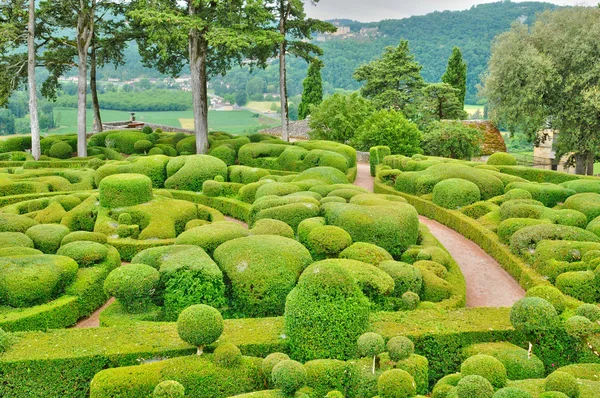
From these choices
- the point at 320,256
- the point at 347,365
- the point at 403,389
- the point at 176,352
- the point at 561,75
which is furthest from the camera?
the point at 561,75

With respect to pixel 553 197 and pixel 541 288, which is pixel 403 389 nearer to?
pixel 541 288

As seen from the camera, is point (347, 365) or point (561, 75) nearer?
point (347, 365)

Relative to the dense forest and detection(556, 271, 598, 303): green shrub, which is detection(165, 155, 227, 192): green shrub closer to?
detection(556, 271, 598, 303): green shrub

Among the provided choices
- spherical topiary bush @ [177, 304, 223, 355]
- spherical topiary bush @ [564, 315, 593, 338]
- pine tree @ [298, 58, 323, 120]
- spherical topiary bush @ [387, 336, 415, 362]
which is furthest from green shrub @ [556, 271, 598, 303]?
pine tree @ [298, 58, 323, 120]

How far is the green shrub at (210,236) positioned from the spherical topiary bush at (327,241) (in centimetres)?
200

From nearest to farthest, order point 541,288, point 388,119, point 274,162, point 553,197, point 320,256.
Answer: point 541,288
point 320,256
point 553,197
point 274,162
point 388,119

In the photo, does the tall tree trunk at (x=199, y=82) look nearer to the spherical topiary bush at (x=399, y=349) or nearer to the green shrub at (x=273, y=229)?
the green shrub at (x=273, y=229)

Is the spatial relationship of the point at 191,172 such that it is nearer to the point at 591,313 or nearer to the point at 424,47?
the point at 591,313

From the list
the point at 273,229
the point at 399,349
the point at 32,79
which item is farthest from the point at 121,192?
the point at 32,79

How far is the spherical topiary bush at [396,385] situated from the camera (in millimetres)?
8242

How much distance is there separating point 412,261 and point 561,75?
70.6 feet

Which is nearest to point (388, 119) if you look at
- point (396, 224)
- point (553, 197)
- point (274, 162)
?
point (274, 162)

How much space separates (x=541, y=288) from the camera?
1193cm

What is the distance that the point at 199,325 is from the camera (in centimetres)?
938
